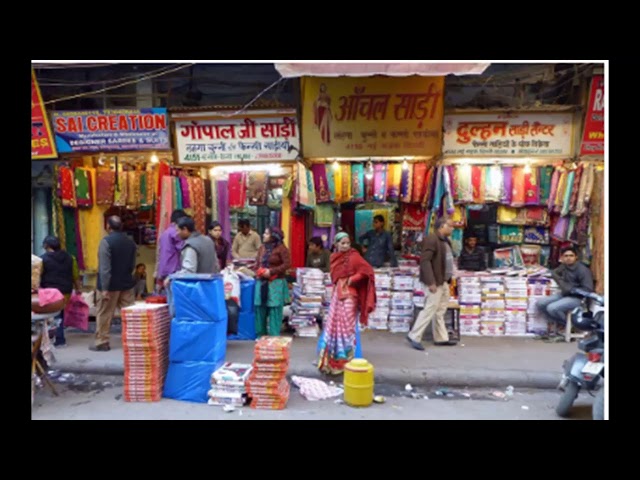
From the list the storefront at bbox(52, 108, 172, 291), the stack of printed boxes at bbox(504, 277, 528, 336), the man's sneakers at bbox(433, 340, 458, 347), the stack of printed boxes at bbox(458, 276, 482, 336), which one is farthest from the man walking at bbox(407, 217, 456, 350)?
the storefront at bbox(52, 108, 172, 291)

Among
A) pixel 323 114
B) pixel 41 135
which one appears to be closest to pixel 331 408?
pixel 323 114

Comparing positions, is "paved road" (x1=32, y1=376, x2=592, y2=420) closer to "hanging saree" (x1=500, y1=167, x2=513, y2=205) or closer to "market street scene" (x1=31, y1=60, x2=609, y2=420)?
"market street scene" (x1=31, y1=60, x2=609, y2=420)

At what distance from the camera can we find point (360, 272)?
6477mm

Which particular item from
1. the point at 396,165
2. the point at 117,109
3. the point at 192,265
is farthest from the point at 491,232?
the point at 117,109

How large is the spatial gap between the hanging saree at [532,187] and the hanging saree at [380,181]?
7.97 ft

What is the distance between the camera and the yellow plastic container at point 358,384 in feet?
18.8

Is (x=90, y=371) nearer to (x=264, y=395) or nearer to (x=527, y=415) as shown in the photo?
(x=264, y=395)

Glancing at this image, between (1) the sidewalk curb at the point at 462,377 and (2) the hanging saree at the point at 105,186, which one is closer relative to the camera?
(1) the sidewalk curb at the point at 462,377

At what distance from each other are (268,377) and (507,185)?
19.1ft

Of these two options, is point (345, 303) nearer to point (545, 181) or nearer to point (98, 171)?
point (545, 181)

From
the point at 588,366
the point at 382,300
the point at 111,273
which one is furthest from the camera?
the point at 382,300

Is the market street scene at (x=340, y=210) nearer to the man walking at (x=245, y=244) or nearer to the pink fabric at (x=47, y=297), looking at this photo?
the man walking at (x=245, y=244)

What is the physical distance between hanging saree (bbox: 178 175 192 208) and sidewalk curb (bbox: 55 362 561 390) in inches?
161

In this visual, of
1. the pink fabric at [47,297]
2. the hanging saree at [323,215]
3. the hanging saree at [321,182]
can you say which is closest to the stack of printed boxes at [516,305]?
the hanging saree at [323,215]
